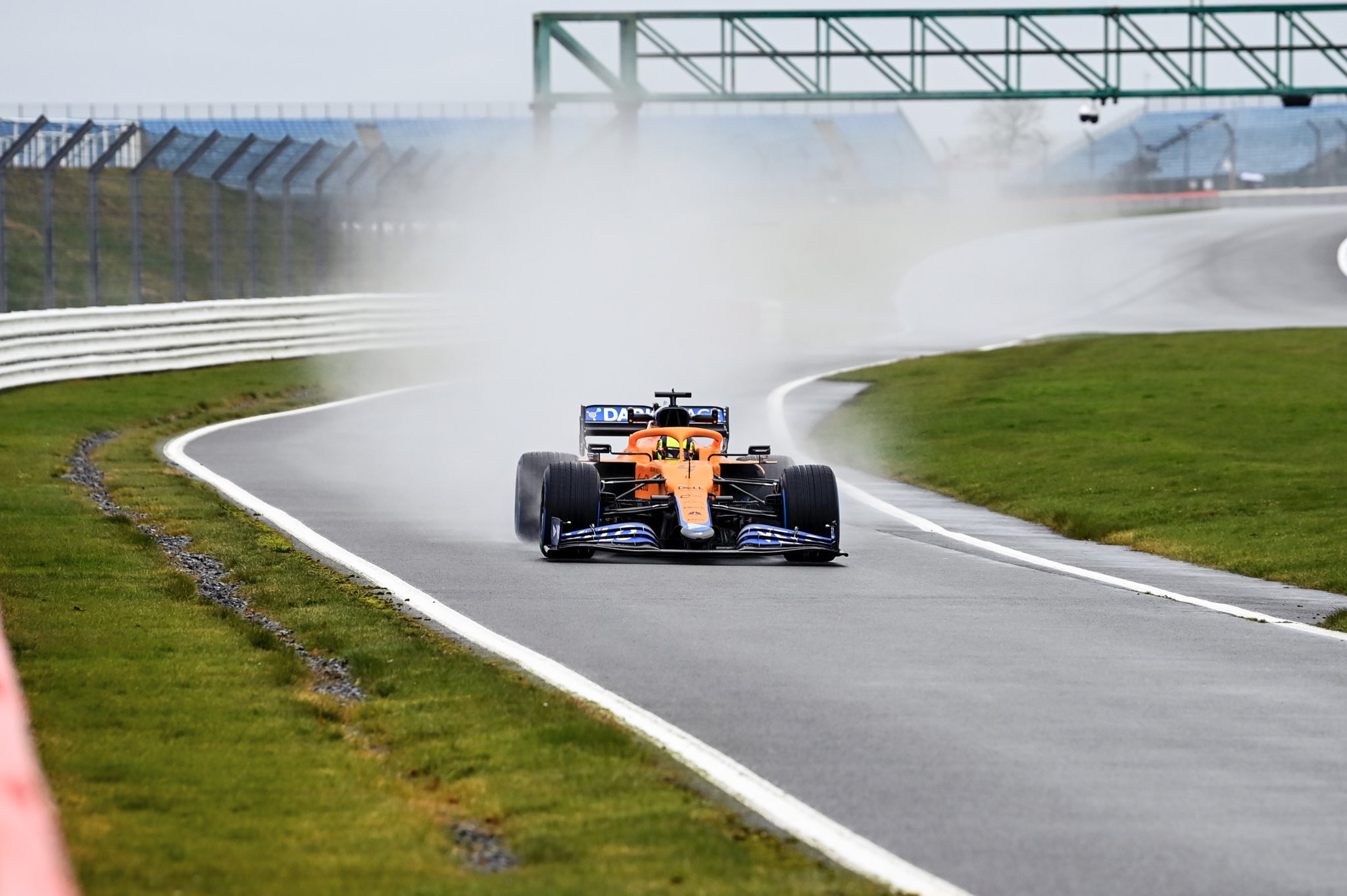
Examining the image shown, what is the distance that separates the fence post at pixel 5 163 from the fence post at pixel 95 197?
138 centimetres

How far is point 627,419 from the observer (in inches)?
646

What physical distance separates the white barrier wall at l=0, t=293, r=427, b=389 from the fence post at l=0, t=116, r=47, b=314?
388 mm

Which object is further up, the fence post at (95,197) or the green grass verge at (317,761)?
the fence post at (95,197)

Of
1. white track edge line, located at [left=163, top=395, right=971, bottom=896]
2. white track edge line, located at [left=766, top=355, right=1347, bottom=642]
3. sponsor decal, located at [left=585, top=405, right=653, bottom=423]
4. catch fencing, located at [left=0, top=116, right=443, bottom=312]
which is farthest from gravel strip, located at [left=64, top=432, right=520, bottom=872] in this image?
catch fencing, located at [left=0, top=116, right=443, bottom=312]

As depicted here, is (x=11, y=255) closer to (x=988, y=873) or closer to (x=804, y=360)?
(x=804, y=360)

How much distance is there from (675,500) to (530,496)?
133cm

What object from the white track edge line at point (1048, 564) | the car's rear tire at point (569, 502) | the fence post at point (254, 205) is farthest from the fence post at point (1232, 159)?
the car's rear tire at point (569, 502)

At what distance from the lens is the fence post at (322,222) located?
33.5 metres

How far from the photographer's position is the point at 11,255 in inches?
2024

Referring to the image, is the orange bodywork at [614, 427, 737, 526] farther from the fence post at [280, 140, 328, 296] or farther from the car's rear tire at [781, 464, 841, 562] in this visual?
the fence post at [280, 140, 328, 296]

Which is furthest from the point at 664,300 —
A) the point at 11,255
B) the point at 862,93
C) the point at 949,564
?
the point at 949,564

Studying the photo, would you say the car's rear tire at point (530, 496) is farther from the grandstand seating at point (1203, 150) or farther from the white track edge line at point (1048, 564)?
the grandstand seating at point (1203, 150)

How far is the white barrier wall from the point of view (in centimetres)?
2703

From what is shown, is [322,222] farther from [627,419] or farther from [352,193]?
[627,419]
